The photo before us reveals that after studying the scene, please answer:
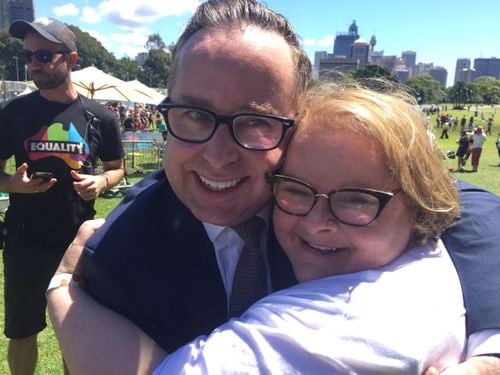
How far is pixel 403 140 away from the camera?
4.31 ft

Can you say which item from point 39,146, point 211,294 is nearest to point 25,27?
point 39,146

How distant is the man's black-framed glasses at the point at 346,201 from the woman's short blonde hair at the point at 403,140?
0.10 meters

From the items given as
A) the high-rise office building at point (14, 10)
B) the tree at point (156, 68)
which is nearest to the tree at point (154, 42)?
the tree at point (156, 68)

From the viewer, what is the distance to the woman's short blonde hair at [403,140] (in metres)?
1.27

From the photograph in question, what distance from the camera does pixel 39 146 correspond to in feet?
11.0

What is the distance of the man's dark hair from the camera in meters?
1.45

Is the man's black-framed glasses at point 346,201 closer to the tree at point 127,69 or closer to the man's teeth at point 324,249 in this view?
the man's teeth at point 324,249

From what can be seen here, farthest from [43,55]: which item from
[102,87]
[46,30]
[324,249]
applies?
[102,87]

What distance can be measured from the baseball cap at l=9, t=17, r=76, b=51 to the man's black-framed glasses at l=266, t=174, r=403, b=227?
10.2 feet

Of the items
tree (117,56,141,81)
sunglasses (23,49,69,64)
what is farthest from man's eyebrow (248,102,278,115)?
tree (117,56,141,81)

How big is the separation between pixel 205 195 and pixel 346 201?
48 cm

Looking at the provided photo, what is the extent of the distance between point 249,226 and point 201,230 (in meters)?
0.22

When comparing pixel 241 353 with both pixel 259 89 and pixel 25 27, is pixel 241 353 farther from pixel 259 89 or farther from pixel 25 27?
pixel 25 27

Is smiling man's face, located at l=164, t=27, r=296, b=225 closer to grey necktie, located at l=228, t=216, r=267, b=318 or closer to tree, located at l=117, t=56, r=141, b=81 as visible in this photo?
grey necktie, located at l=228, t=216, r=267, b=318
